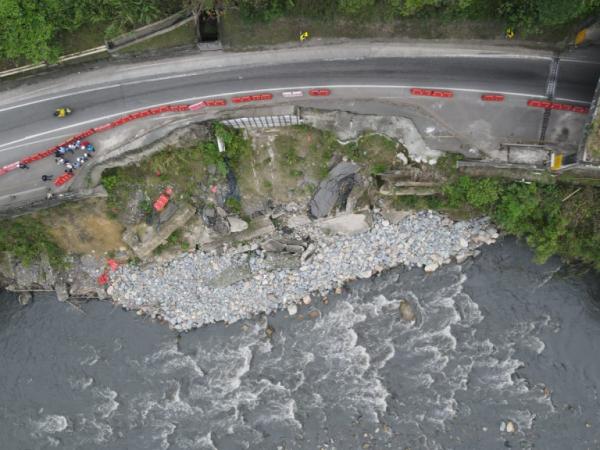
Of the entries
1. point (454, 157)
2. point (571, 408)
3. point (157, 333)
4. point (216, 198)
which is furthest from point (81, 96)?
point (571, 408)

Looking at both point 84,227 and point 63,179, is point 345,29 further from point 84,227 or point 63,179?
point 84,227

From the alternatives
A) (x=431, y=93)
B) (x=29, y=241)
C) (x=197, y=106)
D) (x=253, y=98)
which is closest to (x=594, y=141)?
(x=431, y=93)

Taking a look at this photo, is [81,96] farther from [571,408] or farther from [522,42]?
[571,408]

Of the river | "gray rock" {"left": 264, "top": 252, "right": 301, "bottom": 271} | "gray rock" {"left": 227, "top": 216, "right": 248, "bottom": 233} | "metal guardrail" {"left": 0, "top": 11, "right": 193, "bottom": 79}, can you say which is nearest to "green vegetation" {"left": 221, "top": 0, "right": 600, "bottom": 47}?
"metal guardrail" {"left": 0, "top": 11, "right": 193, "bottom": 79}

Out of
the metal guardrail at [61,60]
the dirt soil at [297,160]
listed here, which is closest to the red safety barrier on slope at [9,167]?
the metal guardrail at [61,60]

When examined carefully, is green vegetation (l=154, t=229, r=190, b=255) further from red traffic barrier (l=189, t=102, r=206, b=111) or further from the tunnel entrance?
the tunnel entrance
